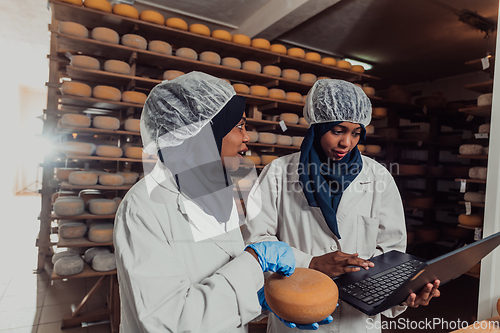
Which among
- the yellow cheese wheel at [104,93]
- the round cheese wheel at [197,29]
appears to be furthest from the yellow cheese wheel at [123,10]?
the yellow cheese wheel at [104,93]

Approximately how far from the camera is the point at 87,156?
281 centimetres

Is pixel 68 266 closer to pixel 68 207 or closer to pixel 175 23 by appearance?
pixel 68 207

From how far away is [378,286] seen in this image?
3.10ft

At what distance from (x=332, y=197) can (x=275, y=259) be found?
58cm

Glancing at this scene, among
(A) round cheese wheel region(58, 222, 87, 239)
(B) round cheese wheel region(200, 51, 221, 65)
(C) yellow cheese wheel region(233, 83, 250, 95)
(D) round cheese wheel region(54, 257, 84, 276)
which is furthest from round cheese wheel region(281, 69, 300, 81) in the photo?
(D) round cheese wheel region(54, 257, 84, 276)

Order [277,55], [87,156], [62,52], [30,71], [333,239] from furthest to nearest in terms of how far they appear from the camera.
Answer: [30,71]
[277,55]
[62,52]
[87,156]
[333,239]

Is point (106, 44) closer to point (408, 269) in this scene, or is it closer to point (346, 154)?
point (346, 154)

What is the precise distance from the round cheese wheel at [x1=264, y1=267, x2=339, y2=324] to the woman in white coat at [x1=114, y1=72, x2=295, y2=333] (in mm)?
33

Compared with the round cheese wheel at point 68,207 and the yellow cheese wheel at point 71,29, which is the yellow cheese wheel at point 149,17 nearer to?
the yellow cheese wheel at point 71,29

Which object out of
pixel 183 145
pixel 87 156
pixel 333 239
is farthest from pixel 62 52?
pixel 333 239

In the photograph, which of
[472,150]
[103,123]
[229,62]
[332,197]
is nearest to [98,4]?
[103,123]

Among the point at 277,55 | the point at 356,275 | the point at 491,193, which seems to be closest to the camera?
the point at 356,275

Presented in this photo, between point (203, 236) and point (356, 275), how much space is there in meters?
0.51

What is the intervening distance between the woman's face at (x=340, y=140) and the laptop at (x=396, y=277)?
44cm
